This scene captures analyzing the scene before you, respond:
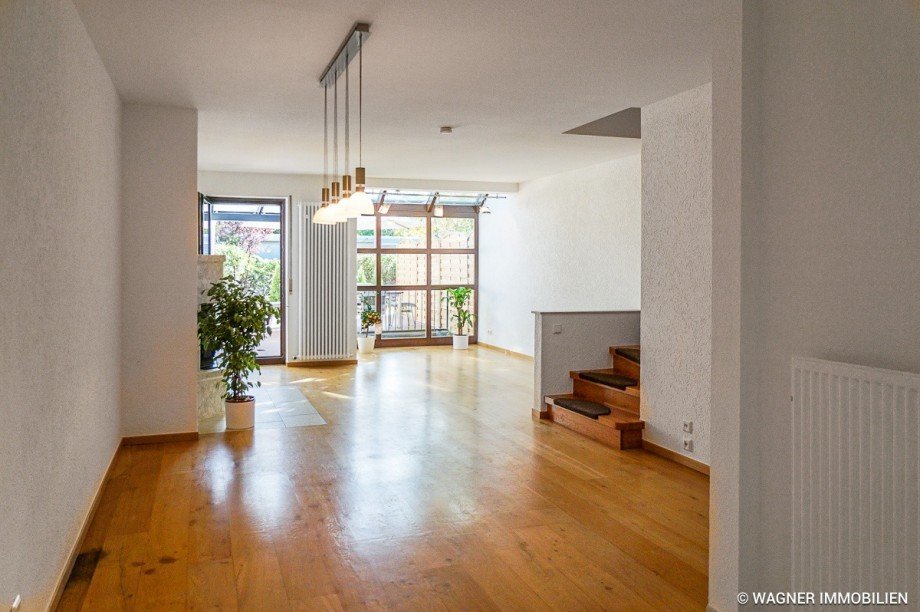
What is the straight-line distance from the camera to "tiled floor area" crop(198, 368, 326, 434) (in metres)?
6.01

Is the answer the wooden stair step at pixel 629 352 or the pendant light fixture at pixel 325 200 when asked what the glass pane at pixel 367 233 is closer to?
the pendant light fixture at pixel 325 200

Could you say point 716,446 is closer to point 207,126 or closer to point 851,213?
point 851,213

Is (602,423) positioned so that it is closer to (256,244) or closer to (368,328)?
(256,244)

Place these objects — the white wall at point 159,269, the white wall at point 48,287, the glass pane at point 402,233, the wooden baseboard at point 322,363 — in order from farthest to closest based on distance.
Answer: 1. the glass pane at point 402,233
2. the wooden baseboard at point 322,363
3. the white wall at point 159,269
4. the white wall at point 48,287

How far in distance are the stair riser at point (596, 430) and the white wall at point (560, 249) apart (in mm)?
2082

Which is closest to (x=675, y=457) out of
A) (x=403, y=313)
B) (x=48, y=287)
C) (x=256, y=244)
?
(x=48, y=287)

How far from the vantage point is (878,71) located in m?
2.09

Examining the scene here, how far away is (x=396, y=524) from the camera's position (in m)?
3.65

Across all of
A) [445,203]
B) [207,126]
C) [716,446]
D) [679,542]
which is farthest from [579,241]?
[716,446]

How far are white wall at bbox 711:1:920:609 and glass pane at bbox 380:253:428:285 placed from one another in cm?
912

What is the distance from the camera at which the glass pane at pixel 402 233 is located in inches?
452

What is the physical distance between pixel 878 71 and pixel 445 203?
9789mm

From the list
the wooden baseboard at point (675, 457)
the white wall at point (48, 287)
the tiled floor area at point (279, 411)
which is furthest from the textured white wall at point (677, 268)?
the white wall at point (48, 287)

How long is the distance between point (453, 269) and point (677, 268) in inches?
285
